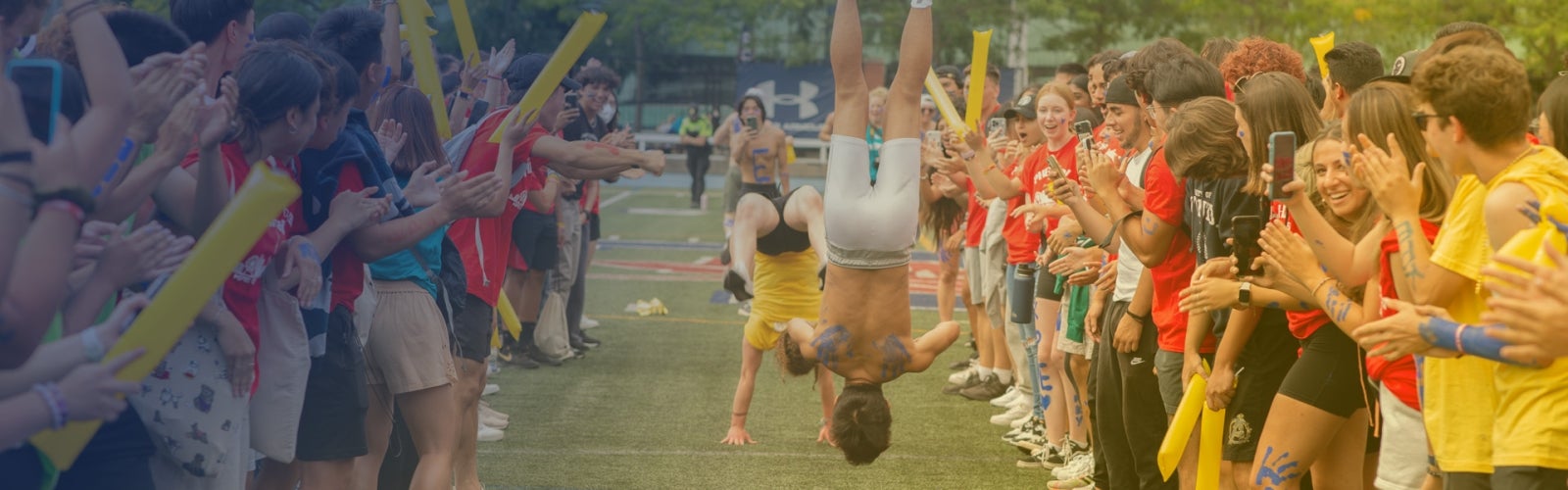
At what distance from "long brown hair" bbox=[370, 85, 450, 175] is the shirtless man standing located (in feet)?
5.24

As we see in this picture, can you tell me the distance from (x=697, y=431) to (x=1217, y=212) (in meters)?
4.25

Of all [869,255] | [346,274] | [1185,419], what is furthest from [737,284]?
[1185,419]

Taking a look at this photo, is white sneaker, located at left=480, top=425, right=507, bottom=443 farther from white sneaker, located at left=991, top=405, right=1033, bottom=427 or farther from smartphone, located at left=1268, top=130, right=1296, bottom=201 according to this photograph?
smartphone, located at left=1268, top=130, right=1296, bottom=201

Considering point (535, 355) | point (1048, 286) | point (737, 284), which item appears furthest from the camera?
point (535, 355)

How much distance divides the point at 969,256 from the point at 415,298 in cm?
562

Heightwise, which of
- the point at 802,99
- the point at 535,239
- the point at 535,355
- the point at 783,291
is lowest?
the point at 802,99

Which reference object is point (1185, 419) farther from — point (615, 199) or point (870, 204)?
point (615, 199)

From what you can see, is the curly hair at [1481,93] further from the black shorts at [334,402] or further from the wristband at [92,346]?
the black shorts at [334,402]

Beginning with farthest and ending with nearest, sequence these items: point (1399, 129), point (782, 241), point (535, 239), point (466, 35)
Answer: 1. point (535, 239)
2. point (782, 241)
3. point (466, 35)
4. point (1399, 129)

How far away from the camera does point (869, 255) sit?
20.4 feet

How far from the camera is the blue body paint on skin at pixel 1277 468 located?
15.8 ft

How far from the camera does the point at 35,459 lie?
349 centimetres

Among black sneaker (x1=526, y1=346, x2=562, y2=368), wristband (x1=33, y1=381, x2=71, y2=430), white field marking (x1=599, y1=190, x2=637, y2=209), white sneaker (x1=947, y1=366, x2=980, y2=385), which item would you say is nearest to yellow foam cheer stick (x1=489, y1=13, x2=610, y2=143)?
wristband (x1=33, y1=381, x2=71, y2=430)

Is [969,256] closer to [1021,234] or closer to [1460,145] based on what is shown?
[1021,234]
